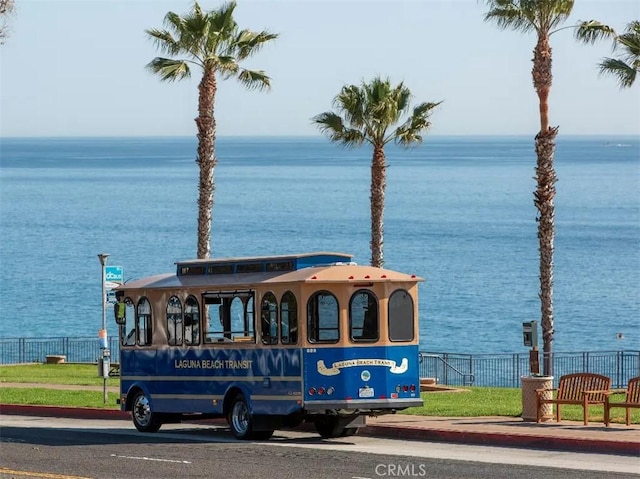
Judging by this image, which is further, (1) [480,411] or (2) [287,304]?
(1) [480,411]

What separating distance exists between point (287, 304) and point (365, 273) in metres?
1.43

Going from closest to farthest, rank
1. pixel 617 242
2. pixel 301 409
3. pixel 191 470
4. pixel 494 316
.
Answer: pixel 191 470, pixel 301 409, pixel 494 316, pixel 617 242

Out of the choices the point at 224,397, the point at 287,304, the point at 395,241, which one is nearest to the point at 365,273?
the point at 287,304

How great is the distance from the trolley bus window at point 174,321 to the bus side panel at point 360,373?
3.31 metres

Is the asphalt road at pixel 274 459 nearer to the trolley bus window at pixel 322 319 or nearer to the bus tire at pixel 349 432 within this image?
the bus tire at pixel 349 432

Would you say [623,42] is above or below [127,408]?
above

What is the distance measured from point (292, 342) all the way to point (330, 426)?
2.02 metres

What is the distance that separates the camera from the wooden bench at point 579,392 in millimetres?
23234

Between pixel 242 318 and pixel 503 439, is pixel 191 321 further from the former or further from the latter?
pixel 503 439

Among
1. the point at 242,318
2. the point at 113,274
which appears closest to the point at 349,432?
the point at 242,318

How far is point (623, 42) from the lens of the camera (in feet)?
111

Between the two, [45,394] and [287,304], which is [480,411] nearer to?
[287,304]

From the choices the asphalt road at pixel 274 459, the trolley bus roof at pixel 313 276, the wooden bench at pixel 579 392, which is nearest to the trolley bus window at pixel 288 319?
the trolley bus roof at pixel 313 276

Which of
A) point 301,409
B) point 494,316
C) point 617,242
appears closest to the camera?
point 301,409
